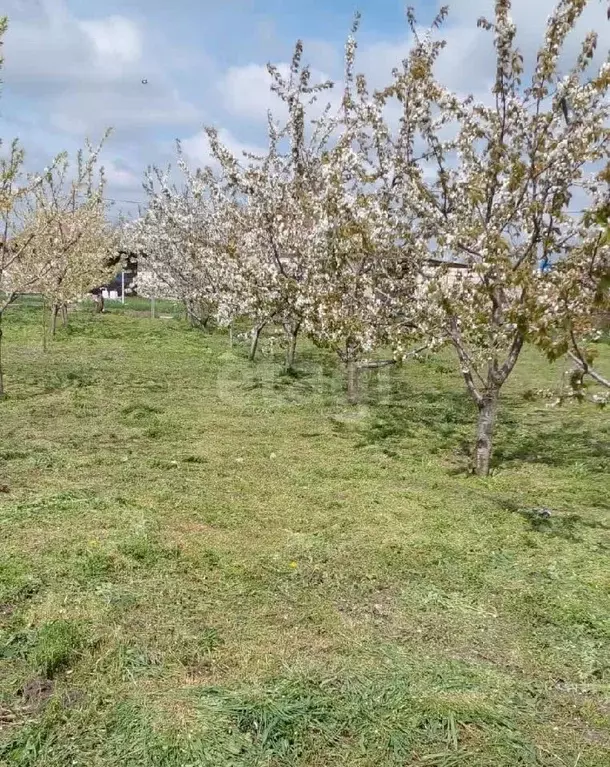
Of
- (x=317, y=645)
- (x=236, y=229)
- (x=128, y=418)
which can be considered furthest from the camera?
(x=236, y=229)

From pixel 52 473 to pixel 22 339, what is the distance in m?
12.1

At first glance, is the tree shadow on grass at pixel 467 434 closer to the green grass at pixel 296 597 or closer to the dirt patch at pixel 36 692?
the green grass at pixel 296 597

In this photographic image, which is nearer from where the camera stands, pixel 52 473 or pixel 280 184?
pixel 52 473

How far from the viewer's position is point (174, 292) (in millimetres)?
24125

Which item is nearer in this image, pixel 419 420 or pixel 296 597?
pixel 296 597

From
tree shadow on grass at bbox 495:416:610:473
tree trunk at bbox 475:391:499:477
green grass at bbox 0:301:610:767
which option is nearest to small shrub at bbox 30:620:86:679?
green grass at bbox 0:301:610:767

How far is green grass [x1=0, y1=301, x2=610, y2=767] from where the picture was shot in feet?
9.72

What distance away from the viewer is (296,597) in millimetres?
4250

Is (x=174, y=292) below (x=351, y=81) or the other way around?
below

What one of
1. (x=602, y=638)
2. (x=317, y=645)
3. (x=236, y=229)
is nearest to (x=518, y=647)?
(x=602, y=638)

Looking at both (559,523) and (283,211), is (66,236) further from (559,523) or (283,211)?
(559,523)

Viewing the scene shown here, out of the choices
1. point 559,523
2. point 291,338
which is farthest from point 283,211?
point 559,523

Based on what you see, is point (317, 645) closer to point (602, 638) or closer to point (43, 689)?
point (43, 689)

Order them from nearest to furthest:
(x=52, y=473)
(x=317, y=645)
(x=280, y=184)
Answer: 1. (x=317, y=645)
2. (x=52, y=473)
3. (x=280, y=184)
